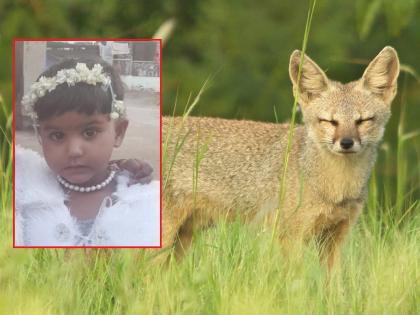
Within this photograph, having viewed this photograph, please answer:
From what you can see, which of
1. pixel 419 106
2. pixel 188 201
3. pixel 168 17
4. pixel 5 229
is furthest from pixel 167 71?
pixel 5 229

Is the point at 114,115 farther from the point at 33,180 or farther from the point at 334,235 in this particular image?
the point at 334,235

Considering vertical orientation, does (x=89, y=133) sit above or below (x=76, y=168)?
above

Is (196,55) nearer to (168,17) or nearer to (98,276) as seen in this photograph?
(168,17)

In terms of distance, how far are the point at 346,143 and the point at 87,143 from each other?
2.26 metres

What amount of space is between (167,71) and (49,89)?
686 cm

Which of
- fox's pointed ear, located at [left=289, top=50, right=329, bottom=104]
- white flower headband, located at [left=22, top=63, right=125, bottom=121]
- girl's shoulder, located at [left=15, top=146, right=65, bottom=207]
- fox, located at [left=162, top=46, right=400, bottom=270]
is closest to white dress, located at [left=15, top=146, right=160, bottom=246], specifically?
girl's shoulder, located at [left=15, top=146, right=65, bottom=207]

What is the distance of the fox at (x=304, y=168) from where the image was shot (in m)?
7.03

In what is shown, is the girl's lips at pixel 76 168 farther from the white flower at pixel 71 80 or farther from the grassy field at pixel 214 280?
the grassy field at pixel 214 280

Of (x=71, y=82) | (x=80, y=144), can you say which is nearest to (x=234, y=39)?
(x=71, y=82)

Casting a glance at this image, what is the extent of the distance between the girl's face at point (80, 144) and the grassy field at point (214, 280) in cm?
42

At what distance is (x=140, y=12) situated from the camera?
12359mm

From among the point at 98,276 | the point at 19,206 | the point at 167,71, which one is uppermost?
the point at 167,71

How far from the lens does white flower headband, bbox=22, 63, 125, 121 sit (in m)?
5.09

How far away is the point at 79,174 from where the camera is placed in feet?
16.7
